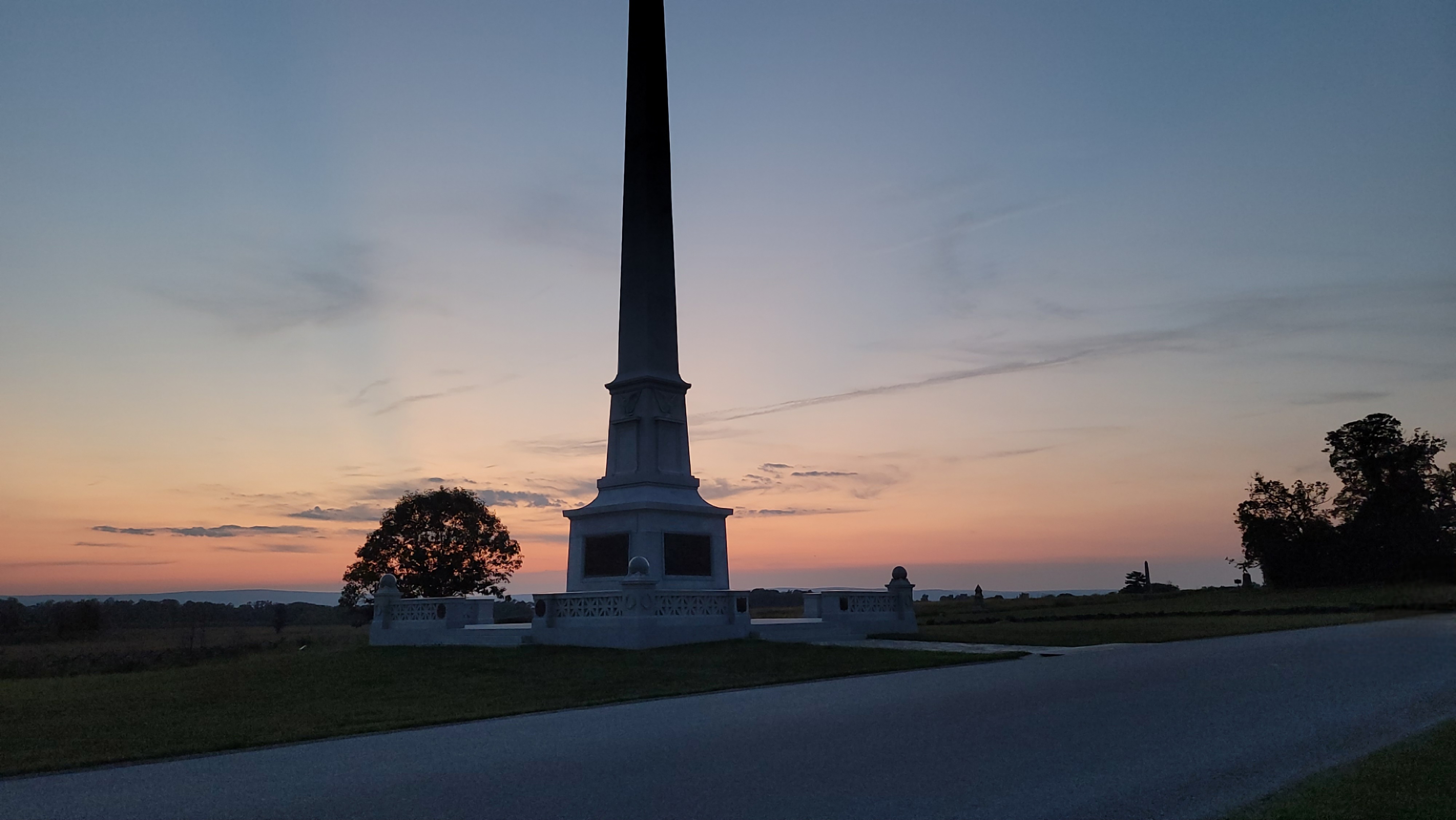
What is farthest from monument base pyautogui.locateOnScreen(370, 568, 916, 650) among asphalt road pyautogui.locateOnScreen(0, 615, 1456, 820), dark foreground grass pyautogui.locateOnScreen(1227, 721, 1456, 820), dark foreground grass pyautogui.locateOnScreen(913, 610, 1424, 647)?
dark foreground grass pyautogui.locateOnScreen(1227, 721, 1456, 820)

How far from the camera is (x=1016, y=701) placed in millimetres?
13281

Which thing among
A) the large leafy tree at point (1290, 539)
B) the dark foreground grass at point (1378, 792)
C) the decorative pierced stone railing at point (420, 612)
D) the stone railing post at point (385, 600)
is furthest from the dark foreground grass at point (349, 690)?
the large leafy tree at point (1290, 539)

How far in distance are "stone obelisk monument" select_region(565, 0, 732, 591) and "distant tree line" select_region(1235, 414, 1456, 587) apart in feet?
154

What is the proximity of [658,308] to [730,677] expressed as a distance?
16.5 meters

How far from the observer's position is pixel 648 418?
100 ft

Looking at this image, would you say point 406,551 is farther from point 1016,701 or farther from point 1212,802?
point 1212,802

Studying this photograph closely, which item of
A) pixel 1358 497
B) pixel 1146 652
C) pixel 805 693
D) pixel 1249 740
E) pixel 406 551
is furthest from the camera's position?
pixel 1358 497

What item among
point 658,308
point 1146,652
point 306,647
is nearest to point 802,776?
point 1146,652

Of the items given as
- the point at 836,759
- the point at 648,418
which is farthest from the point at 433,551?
the point at 836,759

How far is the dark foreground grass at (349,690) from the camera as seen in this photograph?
467 inches

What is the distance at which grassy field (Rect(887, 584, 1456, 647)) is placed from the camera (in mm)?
27188

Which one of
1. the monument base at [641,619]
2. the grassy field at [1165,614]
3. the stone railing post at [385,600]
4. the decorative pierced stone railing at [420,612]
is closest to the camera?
the monument base at [641,619]

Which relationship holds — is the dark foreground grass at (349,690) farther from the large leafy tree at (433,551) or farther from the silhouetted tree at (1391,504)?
the silhouetted tree at (1391,504)

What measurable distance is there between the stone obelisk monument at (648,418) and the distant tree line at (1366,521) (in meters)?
46.8
